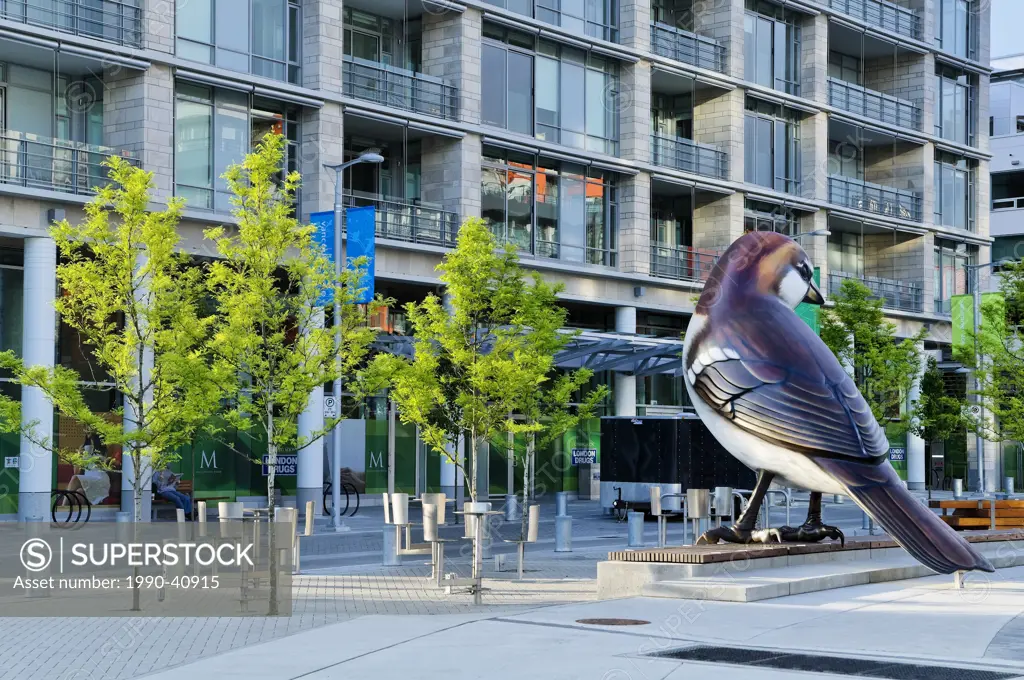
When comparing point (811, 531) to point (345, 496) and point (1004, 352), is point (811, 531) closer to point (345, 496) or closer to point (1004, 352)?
point (345, 496)

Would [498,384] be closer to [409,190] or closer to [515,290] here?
[515,290]

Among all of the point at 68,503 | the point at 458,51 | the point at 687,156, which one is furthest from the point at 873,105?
the point at 68,503

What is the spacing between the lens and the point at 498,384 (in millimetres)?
23344

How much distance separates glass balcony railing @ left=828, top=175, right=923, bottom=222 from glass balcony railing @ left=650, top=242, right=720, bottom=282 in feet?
24.8

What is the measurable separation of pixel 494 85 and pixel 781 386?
86.4 ft

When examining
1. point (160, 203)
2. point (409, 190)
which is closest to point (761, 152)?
point (409, 190)

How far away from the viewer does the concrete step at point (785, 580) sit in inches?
594

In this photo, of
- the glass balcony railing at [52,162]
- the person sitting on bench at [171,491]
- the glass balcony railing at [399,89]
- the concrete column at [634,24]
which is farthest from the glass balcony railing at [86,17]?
the concrete column at [634,24]

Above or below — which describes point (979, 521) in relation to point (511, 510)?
above

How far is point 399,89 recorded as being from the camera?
38.8 meters

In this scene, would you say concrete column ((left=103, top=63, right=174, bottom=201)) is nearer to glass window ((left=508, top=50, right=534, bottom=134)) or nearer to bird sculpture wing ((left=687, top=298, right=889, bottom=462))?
glass window ((left=508, top=50, right=534, bottom=134))

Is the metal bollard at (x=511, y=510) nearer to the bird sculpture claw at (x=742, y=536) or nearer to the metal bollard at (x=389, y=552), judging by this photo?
the metal bollard at (x=389, y=552)

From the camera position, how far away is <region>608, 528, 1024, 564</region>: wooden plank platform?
1606 centimetres

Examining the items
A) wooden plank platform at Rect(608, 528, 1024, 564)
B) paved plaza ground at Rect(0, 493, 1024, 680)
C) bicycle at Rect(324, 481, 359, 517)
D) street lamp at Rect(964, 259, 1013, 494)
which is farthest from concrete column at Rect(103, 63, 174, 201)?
street lamp at Rect(964, 259, 1013, 494)
